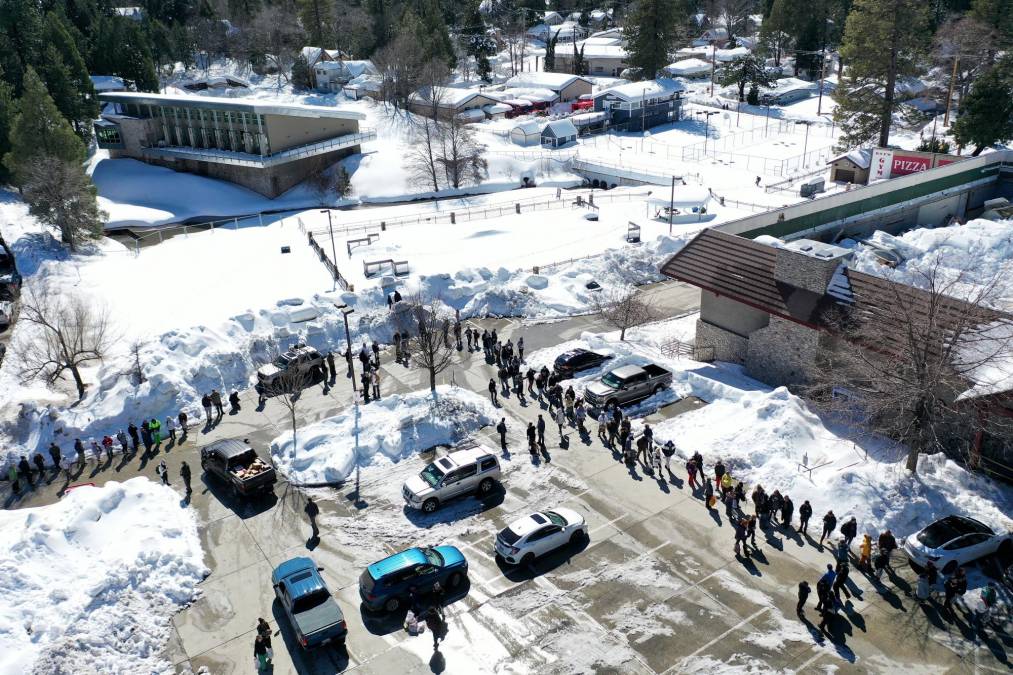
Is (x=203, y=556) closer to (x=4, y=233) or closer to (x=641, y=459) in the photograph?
(x=641, y=459)

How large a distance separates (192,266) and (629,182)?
37616 mm

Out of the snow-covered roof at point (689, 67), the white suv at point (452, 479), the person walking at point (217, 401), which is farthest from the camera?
the snow-covered roof at point (689, 67)

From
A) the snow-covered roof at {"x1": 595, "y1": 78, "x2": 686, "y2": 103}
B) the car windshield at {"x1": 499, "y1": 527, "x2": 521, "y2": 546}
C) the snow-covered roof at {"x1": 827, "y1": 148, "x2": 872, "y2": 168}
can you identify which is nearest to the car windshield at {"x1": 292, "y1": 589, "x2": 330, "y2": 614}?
the car windshield at {"x1": 499, "y1": 527, "x2": 521, "y2": 546}

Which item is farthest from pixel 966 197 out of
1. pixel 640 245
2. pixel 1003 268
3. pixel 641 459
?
pixel 641 459

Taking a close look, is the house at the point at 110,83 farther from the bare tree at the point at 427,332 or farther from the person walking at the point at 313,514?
the person walking at the point at 313,514

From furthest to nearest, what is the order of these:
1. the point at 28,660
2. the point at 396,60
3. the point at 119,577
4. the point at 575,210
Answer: the point at 396,60
the point at 575,210
the point at 119,577
the point at 28,660

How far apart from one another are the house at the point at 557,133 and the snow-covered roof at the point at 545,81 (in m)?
21.8

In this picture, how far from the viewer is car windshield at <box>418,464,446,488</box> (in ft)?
80.1

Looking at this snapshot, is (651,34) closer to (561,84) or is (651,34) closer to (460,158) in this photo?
(561,84)

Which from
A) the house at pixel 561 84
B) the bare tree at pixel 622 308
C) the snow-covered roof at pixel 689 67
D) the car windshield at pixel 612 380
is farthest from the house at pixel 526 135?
the car windshield at pixel 612 380

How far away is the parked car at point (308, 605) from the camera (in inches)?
735

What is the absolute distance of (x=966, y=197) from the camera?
5188cm

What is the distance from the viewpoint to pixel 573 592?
20.7 m

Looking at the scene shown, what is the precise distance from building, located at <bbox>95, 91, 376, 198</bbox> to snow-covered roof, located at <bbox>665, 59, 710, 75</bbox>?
176ft
